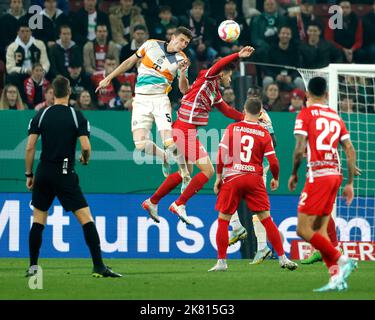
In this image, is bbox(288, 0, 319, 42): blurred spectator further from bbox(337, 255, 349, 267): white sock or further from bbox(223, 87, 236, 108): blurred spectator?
bbox(337, 255, 349, 267): white sock

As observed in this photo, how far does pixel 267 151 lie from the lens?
581 inches

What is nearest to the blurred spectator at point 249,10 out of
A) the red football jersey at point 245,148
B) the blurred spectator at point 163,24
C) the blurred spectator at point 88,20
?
the blurred spectator at point 163,24

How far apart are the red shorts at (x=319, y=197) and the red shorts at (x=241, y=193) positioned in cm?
267

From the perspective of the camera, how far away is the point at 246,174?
14773mm

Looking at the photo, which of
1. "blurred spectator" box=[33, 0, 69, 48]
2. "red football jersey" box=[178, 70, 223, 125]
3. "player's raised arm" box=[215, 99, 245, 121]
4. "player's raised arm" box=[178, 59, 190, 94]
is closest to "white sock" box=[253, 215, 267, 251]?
"player's raised arm" box=[215, 99, 245, 121]

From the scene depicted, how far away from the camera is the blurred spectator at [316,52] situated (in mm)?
22500

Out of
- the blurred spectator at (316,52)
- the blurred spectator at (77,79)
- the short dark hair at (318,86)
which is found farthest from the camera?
the blurred spectator at (316,52)

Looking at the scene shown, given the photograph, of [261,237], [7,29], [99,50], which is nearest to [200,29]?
[99,50]

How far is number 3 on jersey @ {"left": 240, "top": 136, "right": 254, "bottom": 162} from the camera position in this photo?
14.7 meters

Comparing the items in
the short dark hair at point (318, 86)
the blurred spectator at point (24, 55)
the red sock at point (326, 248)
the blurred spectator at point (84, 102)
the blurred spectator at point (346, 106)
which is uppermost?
the blurred spectator at point (24, 55)

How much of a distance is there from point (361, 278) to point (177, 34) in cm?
490

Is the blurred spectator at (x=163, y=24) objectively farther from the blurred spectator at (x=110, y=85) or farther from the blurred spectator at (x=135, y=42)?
the blurred spectator at (x=110, y=85)

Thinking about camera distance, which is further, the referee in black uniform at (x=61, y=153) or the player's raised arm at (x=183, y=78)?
the player's raised arm at (x=183, y=78)

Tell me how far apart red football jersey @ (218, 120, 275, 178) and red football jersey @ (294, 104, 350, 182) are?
249 cm
